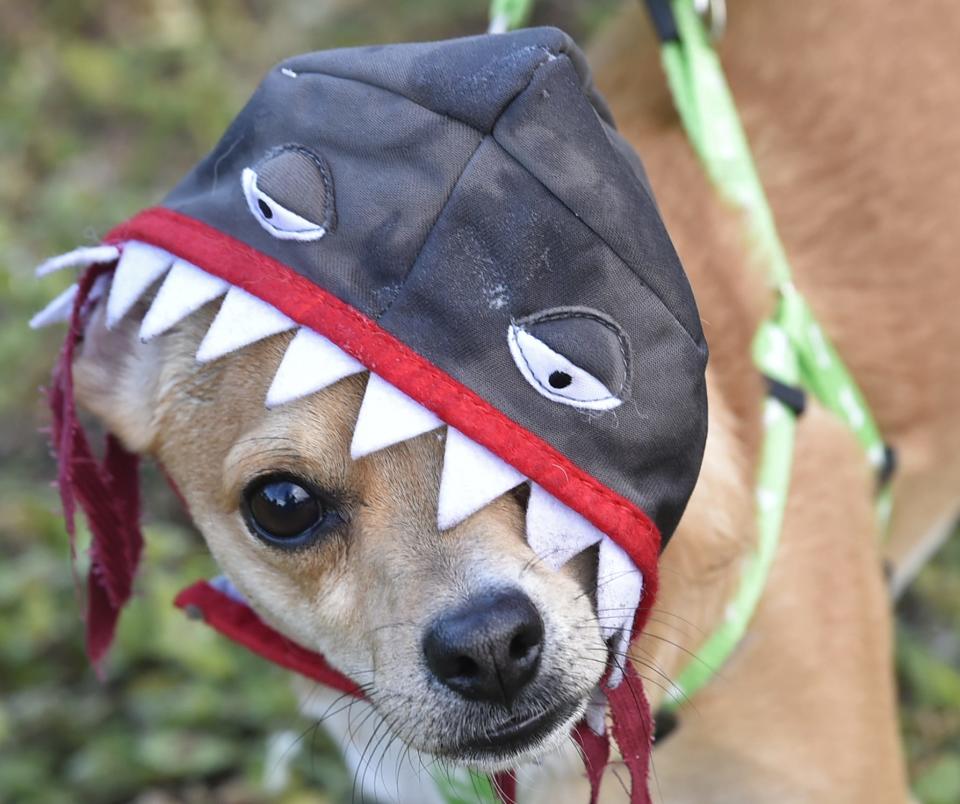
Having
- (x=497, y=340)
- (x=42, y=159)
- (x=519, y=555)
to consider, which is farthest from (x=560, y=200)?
(x=42, y=159)

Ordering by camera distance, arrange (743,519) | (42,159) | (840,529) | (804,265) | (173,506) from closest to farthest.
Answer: (743,519)
(840,529)
(804,265)
(173,506)
(42,159)

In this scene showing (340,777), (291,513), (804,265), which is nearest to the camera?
(291,513)

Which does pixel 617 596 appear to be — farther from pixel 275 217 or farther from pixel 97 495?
pixel 97 495

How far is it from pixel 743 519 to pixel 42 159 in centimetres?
398

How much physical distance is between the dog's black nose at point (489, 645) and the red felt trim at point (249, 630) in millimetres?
502

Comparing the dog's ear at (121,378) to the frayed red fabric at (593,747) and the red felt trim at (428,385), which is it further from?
the frayed red fabric at (593,747)

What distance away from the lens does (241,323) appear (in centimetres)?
155

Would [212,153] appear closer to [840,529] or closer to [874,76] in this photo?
[840,529]

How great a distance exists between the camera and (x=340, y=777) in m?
3.01

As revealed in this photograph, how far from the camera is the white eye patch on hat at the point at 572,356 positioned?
1.42 meters

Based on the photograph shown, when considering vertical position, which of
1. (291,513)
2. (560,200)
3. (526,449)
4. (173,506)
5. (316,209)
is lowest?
(173,506)

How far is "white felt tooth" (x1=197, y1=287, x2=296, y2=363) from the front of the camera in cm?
153

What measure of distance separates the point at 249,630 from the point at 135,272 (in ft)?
2.53

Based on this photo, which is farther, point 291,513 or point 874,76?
point 874,76
